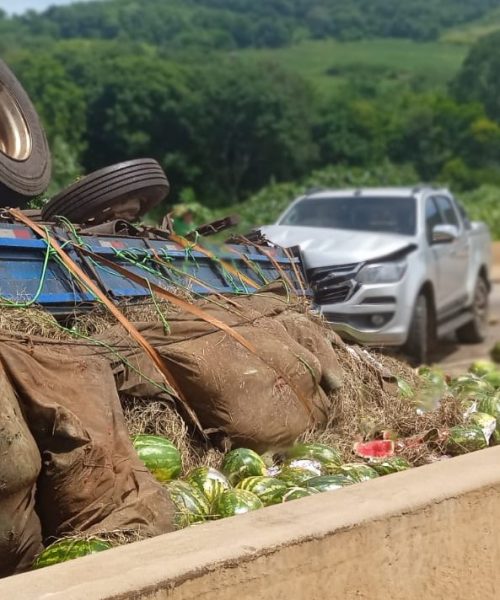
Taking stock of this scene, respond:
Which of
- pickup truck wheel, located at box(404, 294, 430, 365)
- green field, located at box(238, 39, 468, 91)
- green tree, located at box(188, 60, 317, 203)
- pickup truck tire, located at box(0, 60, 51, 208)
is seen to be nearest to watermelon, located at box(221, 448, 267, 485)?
pickup truck tire, located at box(0, 60, 51, 208)

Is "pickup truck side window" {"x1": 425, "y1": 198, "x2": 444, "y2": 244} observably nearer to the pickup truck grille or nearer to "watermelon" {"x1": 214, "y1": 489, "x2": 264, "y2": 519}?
the pickup truck grille

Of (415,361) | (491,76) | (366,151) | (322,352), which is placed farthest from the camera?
(491,76)

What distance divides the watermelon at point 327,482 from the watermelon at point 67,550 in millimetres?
1048

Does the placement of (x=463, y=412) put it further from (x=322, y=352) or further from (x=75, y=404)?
(x=75, y=404)

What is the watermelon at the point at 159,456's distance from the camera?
4328 mm

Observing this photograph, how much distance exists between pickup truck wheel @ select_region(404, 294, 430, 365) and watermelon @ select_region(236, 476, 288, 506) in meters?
7.10

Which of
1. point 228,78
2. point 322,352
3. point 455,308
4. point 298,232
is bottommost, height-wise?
point 228,78

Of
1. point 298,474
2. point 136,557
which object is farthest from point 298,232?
point 136,557

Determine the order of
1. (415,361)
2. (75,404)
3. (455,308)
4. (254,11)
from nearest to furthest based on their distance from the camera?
(75,404) → (415,361) → (455,308) → (254,11)

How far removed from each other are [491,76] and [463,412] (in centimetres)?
11151

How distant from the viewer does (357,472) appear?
460cm

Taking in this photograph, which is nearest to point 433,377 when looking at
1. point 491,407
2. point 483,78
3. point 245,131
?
point 491,407

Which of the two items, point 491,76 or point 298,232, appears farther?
point 491,76

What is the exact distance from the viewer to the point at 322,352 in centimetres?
541
